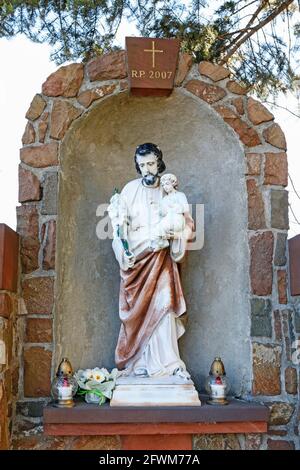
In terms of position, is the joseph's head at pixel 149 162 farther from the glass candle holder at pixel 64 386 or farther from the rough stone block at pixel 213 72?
the glass candle holder at pixel 64 386

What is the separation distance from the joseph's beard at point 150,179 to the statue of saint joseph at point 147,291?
0.74 feet

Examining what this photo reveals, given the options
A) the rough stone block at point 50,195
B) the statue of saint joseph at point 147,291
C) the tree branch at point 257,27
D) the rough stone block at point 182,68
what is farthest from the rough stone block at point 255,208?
the tree branch at point 257,27

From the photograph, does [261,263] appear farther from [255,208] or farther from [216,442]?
[216,442]

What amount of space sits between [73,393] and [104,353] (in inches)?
24.4

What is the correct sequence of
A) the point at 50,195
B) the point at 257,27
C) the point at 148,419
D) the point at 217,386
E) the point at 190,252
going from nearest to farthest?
the point at 148,419
the point at 217,386
the point at 50,195
the point at 190,252
the point at 257,27

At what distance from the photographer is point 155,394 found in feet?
11.4

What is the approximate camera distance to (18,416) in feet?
11.8

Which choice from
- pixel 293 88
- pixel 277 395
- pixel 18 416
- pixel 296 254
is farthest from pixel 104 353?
pixel 293 88

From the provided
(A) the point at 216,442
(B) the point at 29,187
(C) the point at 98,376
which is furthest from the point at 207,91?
(A) the point at 216,442

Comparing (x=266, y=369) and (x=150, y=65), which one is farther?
(x=150, y=65)

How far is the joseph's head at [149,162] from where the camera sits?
13.1 ft

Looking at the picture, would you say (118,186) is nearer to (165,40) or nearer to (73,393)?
(165,40)

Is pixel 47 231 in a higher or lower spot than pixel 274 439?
higher

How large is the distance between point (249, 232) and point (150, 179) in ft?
2.45
